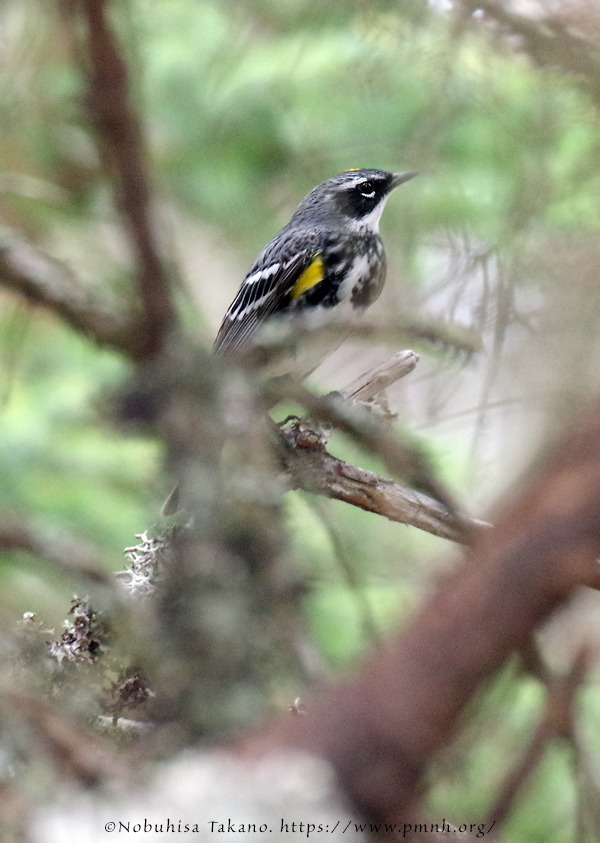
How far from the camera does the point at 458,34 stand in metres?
1.24

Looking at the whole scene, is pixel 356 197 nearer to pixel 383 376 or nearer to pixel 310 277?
pixel 310 277

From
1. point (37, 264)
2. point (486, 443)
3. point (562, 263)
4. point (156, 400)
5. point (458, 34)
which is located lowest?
Answer: point (156, 400)

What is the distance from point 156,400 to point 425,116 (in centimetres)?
115

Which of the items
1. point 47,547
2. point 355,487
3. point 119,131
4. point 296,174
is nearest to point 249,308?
point 296,174

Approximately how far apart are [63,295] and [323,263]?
1261 millimetres

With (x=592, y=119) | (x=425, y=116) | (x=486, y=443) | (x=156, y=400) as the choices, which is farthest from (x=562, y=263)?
(x=156, y=400)

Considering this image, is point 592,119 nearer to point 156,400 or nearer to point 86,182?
point 156,400

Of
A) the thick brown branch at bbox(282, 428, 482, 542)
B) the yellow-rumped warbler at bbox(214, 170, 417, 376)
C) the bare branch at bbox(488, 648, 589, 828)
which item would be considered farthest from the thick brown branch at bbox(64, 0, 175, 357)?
the yellow-rumped warbler at bbox(214, 170, 417, 376)

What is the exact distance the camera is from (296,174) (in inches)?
79.4

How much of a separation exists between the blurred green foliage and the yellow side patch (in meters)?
0.21

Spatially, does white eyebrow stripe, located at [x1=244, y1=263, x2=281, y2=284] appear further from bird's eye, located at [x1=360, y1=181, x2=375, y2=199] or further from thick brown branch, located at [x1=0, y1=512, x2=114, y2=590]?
thick brown branch, located at [x1=0, y1=512, x2=114, y2=590]

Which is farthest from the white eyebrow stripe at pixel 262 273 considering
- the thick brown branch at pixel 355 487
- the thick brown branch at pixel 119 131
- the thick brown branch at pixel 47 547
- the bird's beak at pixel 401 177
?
the thick brown branch at pixel 119 131

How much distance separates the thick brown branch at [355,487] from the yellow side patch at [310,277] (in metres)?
0.53

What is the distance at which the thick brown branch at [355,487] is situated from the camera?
1.46 metres
